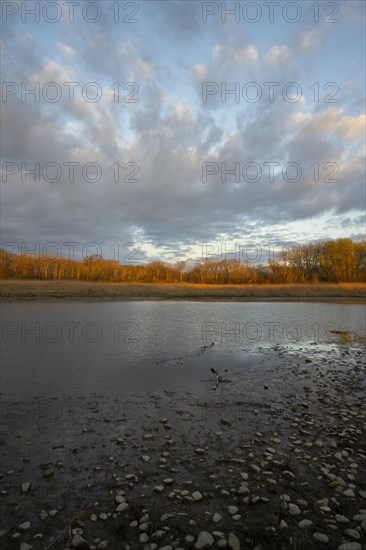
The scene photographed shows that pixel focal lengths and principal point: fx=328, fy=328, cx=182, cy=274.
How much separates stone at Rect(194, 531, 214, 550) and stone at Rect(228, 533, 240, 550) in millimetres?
196

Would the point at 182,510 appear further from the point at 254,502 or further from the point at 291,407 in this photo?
the point at 291,407

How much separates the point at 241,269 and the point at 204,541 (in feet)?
341

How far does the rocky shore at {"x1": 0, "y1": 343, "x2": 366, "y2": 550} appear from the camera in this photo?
12.2 ft

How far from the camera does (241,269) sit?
106 meters

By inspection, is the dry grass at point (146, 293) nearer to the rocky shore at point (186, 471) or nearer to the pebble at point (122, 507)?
the rocky shore at point (186, 471)

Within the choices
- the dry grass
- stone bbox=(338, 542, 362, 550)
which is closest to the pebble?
stone bbox=(338, 542, 362, 550)

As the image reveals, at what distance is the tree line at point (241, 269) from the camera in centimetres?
8956

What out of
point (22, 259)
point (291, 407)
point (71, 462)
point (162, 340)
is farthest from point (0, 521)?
point (22, 259)

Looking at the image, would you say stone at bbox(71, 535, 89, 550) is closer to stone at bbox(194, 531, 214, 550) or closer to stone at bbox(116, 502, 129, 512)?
stone at bbox(116, 502, 129, 512)

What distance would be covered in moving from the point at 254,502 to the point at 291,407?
12.1 feet

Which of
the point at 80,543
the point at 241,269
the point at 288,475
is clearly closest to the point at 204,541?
the point at 80,543

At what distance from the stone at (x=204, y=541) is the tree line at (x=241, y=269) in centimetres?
8320

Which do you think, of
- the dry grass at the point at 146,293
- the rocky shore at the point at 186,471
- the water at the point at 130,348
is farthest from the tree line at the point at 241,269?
the rocky shore at the point at 186,471

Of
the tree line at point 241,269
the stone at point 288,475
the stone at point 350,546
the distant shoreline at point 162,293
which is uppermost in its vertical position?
the tree line at point 241,269
